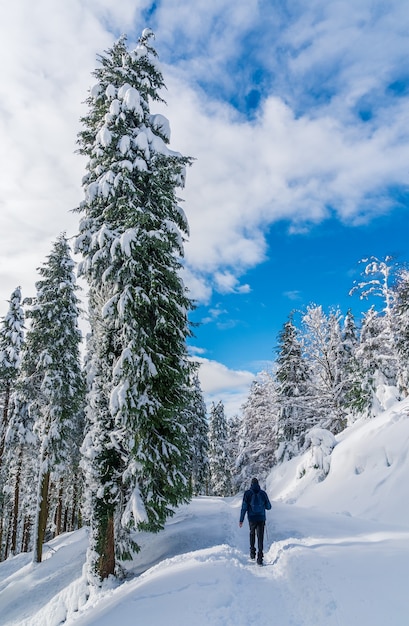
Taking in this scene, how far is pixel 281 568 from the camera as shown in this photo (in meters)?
8.02

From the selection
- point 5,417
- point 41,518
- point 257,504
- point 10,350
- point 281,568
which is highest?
point 10,350

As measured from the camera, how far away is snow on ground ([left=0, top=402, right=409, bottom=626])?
19.0 feet

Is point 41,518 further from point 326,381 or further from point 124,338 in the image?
point 326,381

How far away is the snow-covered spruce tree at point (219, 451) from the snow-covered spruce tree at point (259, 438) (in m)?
11.5

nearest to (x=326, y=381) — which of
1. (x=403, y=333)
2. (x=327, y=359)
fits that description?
(x=327, y=359)

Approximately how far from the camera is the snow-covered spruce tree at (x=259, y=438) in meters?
36.2

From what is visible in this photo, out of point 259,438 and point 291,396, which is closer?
point 291,396

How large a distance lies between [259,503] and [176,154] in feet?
36.2

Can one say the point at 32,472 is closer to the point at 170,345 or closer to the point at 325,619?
the point at 170,345

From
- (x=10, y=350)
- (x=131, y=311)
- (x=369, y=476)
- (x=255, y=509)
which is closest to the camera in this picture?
(x=255, y=509)

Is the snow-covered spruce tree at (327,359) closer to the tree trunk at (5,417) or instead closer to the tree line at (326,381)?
the tree line at (326,381)

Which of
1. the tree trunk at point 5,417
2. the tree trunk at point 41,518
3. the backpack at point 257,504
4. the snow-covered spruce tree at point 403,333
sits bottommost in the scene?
the tree trunk at point 41,518

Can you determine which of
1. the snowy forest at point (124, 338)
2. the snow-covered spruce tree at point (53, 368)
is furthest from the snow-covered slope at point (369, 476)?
the snow-covered spruce tree at point (53, 368)

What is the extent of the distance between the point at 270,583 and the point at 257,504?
2619 millimetres
